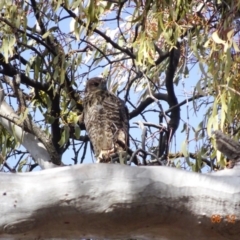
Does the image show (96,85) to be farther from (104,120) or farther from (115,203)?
(115,203)

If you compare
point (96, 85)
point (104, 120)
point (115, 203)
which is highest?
point (96, 85)

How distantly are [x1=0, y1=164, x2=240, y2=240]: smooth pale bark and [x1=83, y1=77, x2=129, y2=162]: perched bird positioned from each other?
2.10 meters

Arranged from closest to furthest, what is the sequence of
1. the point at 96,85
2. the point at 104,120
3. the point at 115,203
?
the point at 115,203 → the point at 104,120 → the point at 96,85

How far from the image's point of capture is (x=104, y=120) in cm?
487

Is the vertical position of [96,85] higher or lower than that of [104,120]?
higher

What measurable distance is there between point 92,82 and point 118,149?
802 millimetres

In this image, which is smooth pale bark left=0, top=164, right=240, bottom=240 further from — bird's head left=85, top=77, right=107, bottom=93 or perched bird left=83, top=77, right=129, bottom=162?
bird's head left=85, top=77, right=107, bottom=93

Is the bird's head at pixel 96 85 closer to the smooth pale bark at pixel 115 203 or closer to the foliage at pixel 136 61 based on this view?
the foliage at pixel 136 61

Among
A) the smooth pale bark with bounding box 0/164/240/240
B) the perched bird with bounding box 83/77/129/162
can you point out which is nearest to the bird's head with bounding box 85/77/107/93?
the perched bird with bounding box 83/77/129/162

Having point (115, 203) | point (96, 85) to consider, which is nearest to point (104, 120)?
point (96, 85)

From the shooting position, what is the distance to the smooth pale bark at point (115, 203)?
6.56 feet

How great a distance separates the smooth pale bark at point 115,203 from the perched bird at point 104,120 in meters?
2.10

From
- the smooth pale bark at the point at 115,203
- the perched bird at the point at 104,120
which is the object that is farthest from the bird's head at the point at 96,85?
the smooth pale bark at the point at 115,203

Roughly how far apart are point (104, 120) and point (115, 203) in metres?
2.87
